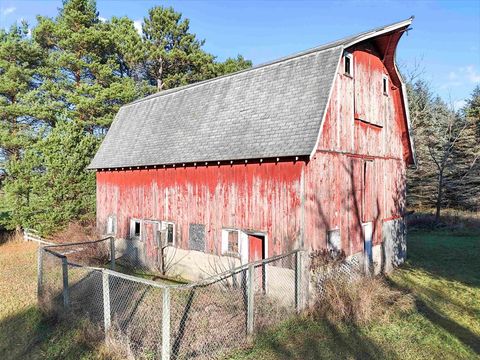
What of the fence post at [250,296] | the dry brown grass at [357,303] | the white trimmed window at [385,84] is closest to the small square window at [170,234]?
the dry brown grass at [357,303]

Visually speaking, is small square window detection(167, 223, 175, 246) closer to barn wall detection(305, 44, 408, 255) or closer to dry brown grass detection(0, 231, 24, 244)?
barn wall detection(305, 44, 408, 255)

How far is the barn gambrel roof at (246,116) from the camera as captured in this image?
1062 centimetres

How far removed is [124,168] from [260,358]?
1122 cm

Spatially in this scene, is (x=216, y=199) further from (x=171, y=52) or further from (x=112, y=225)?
(x=171, y=52)

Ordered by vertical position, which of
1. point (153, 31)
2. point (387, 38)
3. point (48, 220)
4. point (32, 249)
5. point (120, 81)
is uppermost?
point (153, 31)

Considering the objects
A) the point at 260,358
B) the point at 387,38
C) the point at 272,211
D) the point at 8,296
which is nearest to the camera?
A: the point at 260,358

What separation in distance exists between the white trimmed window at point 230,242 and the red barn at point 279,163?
3cm

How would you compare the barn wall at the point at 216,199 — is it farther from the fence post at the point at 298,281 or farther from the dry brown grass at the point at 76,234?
the dry brown grass at the point at 76,234

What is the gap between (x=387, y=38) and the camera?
12.8 metres

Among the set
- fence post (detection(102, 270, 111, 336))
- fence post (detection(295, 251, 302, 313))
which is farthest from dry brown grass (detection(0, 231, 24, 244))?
fence post (detection(295, 251, 302, 313))

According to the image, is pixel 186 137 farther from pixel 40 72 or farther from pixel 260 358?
pixel 40 72

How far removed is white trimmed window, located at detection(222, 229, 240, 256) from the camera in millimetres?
11766

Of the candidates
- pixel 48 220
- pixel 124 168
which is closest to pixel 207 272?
pixel 124 168

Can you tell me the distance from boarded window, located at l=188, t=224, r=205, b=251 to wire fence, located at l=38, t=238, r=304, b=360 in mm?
1910
